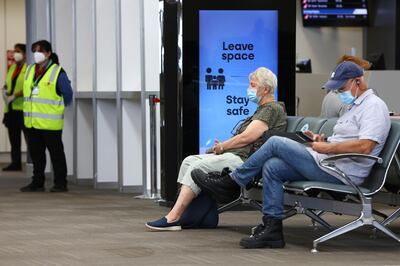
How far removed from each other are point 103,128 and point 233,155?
173 inches

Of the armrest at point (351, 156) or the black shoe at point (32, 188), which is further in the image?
the black shoe at point (32, 188)

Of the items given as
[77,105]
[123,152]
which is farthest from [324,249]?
[77,105]

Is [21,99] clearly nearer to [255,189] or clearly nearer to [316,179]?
[255,189]

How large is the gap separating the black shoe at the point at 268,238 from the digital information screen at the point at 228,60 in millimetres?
2578

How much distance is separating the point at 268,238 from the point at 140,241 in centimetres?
97

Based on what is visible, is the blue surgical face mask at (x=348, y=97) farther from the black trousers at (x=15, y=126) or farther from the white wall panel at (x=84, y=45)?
the black trousers at (x=15, y=126)

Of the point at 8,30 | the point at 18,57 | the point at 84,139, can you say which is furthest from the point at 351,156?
the point at 8,30

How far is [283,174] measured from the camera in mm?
7168

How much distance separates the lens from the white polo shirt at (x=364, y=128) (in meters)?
6.97

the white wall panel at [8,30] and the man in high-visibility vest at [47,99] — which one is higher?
the white wall panel at [8,30]

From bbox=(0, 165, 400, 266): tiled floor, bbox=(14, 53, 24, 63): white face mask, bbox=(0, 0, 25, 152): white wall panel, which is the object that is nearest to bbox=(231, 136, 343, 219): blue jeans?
bbox=(0, 165, 400, 266): tiled floor

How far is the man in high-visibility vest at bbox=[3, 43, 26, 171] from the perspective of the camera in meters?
15.0

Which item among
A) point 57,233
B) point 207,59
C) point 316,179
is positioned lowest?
point 57,233

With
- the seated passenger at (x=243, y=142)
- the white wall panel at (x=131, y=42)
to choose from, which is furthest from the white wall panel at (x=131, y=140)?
the seated passenger at (x=243, y=142)
